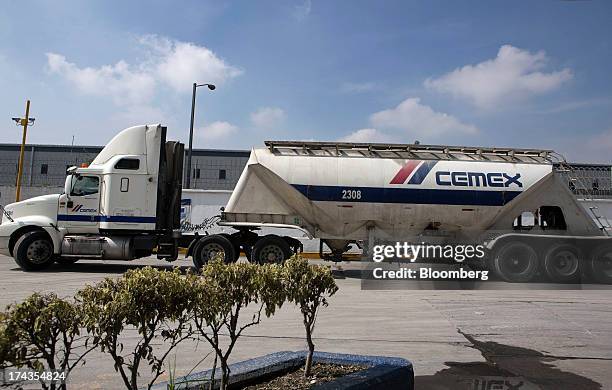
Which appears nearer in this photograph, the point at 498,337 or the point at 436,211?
the point at 498,337

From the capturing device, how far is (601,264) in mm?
12375

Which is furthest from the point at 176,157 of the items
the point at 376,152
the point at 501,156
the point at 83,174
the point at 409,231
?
the point at 501,156

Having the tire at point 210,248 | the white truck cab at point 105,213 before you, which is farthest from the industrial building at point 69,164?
the tire at point 210,248

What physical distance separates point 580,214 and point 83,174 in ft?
47.6

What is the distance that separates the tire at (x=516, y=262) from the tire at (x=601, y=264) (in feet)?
5.33

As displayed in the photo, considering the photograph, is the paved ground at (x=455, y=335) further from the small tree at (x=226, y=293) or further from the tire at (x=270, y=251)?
the tire at (x=270, y=251)

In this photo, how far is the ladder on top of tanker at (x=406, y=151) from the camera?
42.0 feet

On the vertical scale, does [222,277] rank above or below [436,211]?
below

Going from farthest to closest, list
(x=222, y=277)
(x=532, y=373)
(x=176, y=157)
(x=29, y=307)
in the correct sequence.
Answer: (x=176, y=157), (x=532, y=373), (x=222, y=277), (x=29, y=307)

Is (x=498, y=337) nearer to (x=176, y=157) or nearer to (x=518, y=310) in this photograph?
(x=518, y=310)

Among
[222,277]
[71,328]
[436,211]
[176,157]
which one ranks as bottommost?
[71,328]

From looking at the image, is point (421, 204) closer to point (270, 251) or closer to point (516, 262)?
point (516, 262)

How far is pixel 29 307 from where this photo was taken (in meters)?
2.43

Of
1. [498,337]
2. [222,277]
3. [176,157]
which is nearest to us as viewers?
[222,277]
